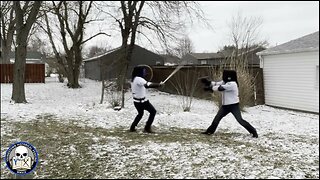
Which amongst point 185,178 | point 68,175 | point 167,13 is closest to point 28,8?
point 167,13

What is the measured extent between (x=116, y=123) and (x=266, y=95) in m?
8.93

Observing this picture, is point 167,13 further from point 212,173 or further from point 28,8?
point 212,173

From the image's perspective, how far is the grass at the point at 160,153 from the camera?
4.66 metres

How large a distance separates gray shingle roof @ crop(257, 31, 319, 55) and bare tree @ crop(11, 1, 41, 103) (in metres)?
10.7

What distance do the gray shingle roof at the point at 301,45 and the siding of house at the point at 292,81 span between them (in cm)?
24

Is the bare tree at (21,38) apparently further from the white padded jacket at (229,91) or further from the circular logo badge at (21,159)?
the circular logo badge at (21,159)

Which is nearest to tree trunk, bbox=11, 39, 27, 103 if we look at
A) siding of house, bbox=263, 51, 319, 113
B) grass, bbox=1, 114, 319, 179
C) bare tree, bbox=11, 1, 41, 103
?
bare tree, bbox=11, 1, 41, 103

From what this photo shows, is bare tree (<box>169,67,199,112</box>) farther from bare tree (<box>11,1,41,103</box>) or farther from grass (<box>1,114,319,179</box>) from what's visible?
grass (<box>1,114,319,179</box>)

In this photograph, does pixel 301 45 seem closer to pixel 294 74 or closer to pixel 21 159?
pixel 294 74

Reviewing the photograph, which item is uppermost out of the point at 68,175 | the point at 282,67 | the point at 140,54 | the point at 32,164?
the point at 140,54

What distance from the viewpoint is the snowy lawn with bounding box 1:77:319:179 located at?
470 centimetres

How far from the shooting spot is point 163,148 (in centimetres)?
600

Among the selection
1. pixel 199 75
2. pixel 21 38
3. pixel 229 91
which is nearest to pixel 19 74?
pixel 21 38

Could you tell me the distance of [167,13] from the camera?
19359 millimetres
